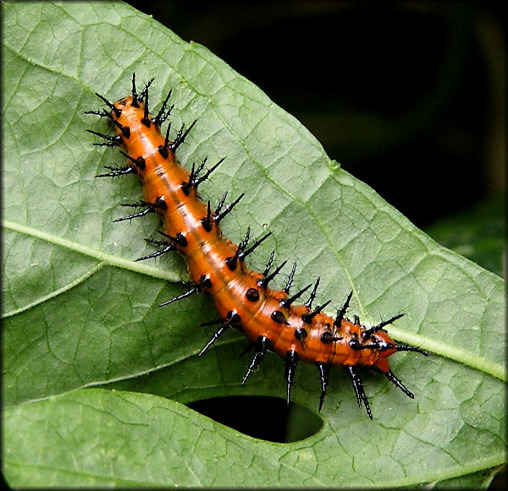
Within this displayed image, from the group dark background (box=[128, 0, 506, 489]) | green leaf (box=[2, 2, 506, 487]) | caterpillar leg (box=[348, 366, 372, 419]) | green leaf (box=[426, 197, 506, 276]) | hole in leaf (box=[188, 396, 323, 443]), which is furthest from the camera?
dark background (box=[128, 0, 506, 489])

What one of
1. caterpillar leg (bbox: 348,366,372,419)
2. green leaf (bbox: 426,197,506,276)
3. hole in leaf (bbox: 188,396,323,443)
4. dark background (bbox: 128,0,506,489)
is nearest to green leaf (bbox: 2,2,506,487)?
caterpillar leg (bbox: 348,366,372,419)

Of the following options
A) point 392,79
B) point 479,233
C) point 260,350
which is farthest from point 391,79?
point 260,350

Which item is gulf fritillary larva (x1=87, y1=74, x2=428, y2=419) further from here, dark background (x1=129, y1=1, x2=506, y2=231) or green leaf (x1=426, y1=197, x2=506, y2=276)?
dark background (x1=129, y1=1, x2=506, y2=231)

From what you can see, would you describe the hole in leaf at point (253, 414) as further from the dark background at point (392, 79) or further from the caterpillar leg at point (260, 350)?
the dark background at point (392, 79)

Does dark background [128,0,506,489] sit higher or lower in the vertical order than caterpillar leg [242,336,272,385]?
higher

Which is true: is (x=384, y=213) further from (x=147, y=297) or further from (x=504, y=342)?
(x=147, y=297)

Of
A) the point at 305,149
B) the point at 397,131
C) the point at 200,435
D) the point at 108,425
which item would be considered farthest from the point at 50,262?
the point at 397,131

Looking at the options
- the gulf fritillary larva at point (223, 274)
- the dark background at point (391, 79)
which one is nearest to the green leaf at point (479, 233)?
the dark background at point (391, 79)
